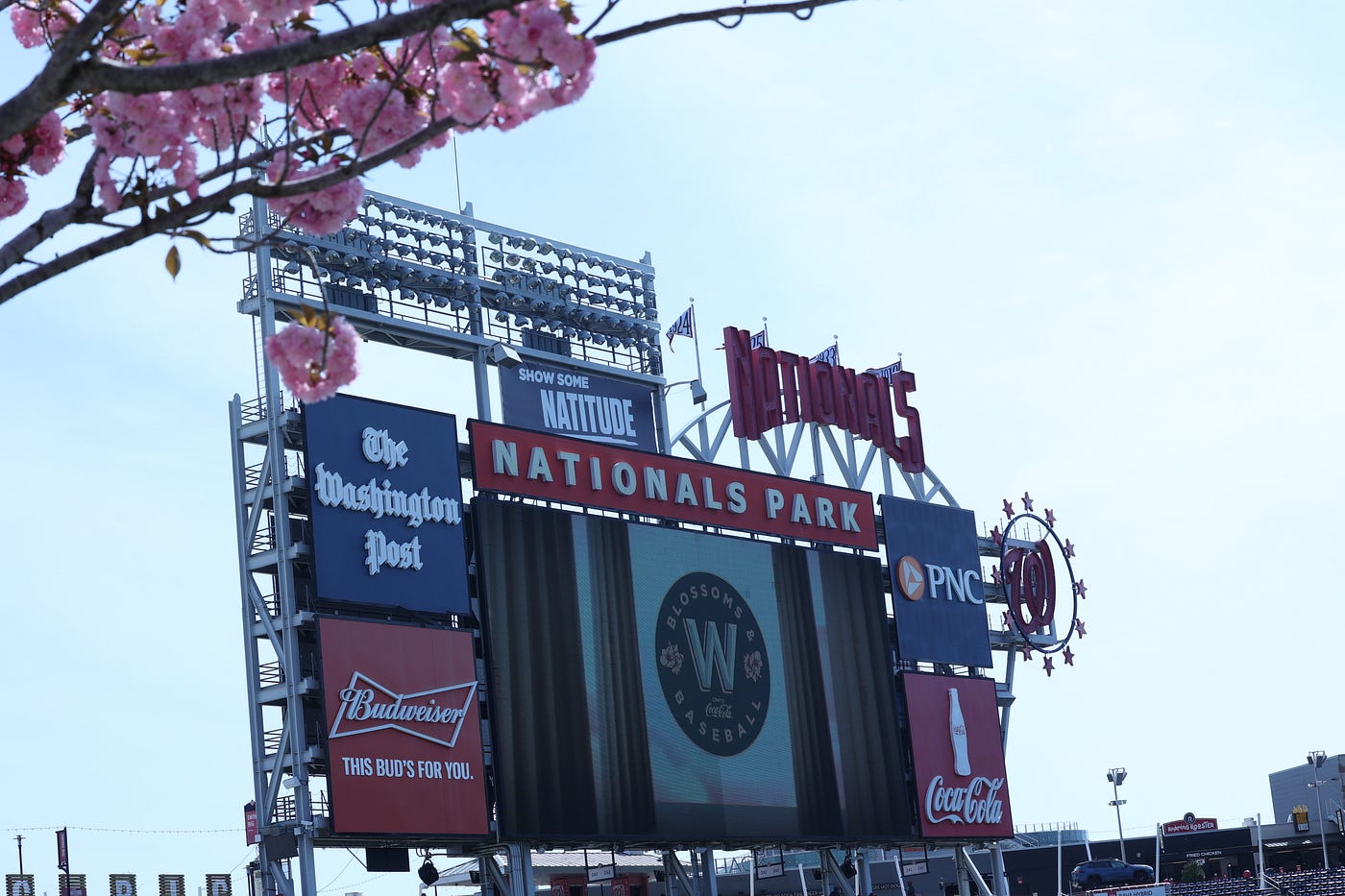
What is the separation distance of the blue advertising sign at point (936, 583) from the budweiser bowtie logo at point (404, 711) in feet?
44.7

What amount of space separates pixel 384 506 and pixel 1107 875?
46.2 metres

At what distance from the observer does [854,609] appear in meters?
41.7

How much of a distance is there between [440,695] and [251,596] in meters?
3.90

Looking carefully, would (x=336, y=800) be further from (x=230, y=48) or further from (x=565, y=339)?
(x=230, y=48)

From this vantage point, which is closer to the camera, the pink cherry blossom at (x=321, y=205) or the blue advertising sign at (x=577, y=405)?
the pink cherry blossom at (x=321, y=205)

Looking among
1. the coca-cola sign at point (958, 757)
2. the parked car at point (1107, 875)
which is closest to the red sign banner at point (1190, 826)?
the parked car at point (1107, 875)

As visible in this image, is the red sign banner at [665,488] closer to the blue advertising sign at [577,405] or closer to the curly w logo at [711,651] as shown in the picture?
the blue advertising sign at [577,405]

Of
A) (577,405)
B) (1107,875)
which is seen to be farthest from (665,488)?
(1107,875)

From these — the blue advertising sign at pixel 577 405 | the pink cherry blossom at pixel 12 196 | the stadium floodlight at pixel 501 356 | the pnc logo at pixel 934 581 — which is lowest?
the pink cherry blossom at pixel 12 196

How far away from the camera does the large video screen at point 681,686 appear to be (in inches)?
1345

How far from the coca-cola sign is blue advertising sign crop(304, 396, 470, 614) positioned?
45.2ft

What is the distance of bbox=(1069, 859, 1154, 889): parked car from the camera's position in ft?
231

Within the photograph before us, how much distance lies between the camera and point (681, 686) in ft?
122

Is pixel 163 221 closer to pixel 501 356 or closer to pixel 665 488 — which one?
pixel 501 356
